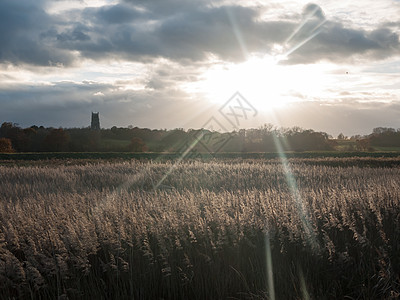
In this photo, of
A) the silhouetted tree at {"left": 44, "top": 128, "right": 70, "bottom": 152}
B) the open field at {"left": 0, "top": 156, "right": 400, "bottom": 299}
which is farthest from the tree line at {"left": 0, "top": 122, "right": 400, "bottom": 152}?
the open field at {"left": 0, "top": 156, "right": 400, "bottom": 299}

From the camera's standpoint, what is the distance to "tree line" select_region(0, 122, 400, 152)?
50969 millimetres

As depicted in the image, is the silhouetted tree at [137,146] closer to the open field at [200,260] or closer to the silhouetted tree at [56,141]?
the silhouetted tree at [56,141]

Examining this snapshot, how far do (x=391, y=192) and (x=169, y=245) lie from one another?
6.33m

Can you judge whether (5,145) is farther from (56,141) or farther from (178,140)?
(178,140)

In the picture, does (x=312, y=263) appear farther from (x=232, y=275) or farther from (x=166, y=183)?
(x=166, y=183)

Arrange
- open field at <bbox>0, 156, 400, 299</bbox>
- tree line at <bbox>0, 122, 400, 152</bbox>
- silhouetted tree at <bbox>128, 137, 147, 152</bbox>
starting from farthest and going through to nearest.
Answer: silhouetted tree at <bbox>128, 137, 147, 152</bbox> < tree line at <bbox>0, 122, 400, 152</bbox> < open field at <bbox>0, 156, 400, 299</bbox>

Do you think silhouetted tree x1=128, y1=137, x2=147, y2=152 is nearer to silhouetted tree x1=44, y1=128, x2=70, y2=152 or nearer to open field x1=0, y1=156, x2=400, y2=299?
silhouetted tree x1=44, y1=128, x2=70, y2=152

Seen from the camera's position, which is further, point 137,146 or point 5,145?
point 137,146

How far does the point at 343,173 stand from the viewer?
17531 mm

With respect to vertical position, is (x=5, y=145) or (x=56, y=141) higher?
(x=56, y=141)

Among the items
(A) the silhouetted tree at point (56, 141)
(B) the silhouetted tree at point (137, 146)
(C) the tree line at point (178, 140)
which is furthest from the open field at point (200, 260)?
(A) the silhouetted tree at point (56, 141)

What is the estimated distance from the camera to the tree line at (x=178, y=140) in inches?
2007

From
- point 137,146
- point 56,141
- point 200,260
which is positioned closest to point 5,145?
point 56,141

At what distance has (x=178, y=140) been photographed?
201 ft
